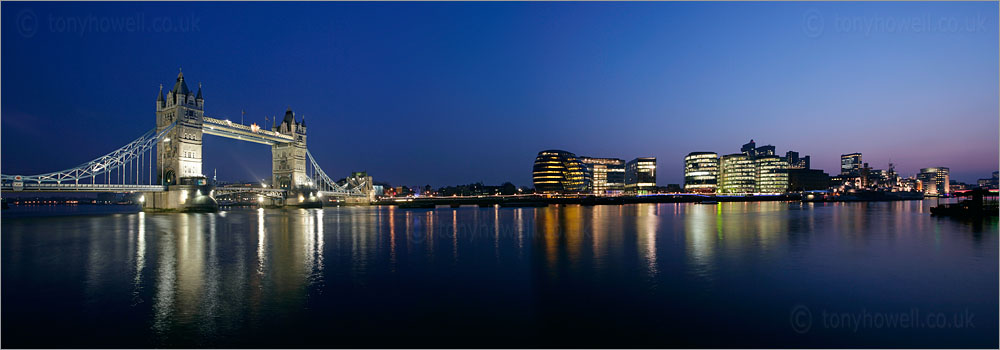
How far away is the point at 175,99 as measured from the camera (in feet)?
265

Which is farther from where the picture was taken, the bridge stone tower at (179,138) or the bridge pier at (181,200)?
the bridge stone tower at (179,138)

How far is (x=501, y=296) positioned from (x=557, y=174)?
6999 inches

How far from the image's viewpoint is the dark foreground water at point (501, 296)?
36.0 ft

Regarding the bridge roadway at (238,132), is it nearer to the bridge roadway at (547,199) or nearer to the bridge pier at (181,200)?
the bridge pier at (181,200)

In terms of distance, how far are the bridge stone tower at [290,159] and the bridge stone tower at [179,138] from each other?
32.3 meters

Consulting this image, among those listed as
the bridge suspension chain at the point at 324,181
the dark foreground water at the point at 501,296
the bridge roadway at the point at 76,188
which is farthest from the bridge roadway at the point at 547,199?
the dark foreground water at the point at 501,296

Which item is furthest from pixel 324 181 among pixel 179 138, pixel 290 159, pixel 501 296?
pixel 501 296

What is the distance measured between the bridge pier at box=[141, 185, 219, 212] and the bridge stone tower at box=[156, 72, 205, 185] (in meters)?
2.06

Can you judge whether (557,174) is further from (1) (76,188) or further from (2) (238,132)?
(1) (76,188)

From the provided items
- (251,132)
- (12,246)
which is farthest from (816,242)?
(251,132)

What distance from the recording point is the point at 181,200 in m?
76.1

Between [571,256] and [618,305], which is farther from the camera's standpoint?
[571,256]

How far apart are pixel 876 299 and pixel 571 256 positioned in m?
12.4

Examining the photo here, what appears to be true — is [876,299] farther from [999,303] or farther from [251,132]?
[251,132]
